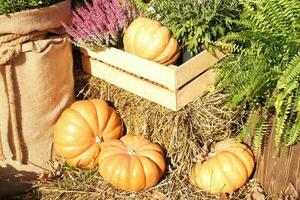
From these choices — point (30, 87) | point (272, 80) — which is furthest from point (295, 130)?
point (30, 87)

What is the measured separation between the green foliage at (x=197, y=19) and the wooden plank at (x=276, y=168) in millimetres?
695

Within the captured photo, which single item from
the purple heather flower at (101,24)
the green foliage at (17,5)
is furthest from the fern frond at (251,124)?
the green foliage at (17,5)

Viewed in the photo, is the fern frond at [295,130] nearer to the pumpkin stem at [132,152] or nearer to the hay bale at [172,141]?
the hay bale at [172,141]

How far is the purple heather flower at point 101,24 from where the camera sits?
315 cm

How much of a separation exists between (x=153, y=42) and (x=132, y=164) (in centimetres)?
82

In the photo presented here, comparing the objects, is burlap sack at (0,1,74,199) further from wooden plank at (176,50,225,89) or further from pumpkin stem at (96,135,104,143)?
wooden plank at (176,50,225,89)

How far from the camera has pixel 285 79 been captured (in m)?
2.34

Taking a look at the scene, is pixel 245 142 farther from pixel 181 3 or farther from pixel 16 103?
pixel 16 103

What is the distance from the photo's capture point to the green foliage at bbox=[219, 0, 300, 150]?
2.55 metres

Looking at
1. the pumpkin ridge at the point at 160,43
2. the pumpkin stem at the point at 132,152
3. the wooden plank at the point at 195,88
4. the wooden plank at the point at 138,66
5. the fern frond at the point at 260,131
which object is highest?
the pumpkin ridge at the point at 160,43

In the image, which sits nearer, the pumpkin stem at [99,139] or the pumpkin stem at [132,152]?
the pumpkin stem at [132,152]

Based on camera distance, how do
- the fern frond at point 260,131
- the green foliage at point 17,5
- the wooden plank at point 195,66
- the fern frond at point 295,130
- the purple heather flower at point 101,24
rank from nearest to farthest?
the fern frond at point 295,130, the green foliage at point 17,5, the fern frond at point 260,131, the wooden plank at point 195,66, the purple heather flower at point 101,24

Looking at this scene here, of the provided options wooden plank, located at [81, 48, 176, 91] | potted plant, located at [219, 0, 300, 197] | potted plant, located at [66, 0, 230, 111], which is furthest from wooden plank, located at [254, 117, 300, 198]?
wooden plank, located at [81, 48, 176, 91]

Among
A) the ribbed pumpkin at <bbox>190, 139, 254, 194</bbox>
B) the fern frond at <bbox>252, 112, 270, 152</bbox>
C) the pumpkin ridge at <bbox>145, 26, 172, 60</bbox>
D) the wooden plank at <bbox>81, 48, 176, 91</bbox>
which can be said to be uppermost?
the pumpkin ridge at <bbox>145, 26, 172, 60</bbox>
